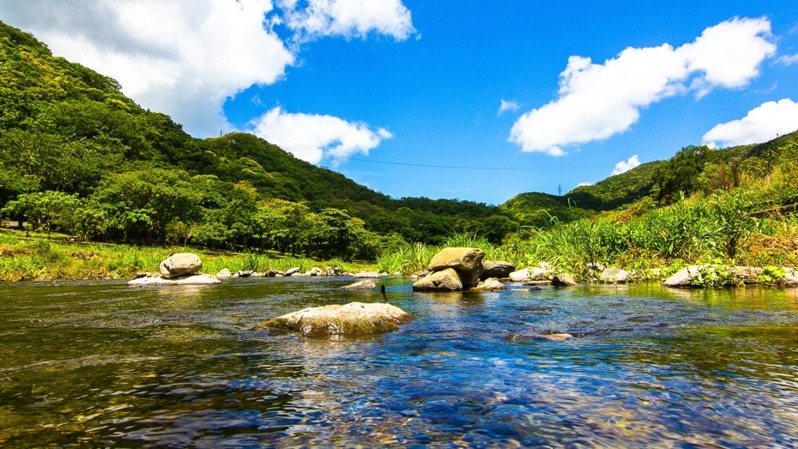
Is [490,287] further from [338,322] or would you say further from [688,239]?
[338,322]

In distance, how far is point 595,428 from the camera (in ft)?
10.1

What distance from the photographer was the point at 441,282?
55.0 feet

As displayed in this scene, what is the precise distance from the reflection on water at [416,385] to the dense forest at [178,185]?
45.6ft

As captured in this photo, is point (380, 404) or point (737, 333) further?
point (737, 333)

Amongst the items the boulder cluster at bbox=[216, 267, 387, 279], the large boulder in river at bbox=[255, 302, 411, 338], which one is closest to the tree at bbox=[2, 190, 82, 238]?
the boulder cluster at bbox=[216, 267, 387, 279]

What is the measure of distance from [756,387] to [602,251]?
52.6 ft

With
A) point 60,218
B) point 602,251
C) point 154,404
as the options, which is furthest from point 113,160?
point 154,404

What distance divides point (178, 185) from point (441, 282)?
62084mm

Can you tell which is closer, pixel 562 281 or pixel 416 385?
pixel 416 385

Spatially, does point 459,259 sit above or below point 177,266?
above

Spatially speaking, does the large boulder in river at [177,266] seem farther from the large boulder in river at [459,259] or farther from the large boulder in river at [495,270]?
the large boulder in river at [495,270]

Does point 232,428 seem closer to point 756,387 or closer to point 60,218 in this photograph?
point 756,387

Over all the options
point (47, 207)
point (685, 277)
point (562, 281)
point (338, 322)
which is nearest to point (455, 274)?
point (562, 281)

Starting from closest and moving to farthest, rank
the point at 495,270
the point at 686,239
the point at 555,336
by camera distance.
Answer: the point at 555,336, the point at 686,239, the point at 495,270
